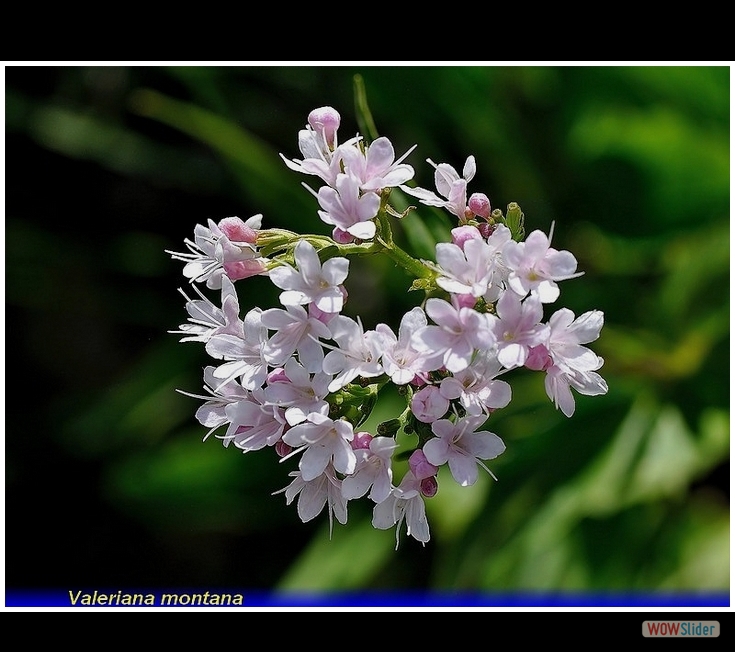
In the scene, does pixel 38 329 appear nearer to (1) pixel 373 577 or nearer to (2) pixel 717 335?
(1) pixel 373 577

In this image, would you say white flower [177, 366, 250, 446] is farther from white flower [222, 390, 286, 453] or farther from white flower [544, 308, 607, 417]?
white flower [544, 308, 607, 417]

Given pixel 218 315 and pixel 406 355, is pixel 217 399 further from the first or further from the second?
pixel 406 355

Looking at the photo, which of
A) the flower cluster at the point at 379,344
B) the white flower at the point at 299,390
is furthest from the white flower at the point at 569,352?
the white flower at the point at 299,390

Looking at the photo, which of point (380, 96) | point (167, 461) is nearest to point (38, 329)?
point (167, 461)

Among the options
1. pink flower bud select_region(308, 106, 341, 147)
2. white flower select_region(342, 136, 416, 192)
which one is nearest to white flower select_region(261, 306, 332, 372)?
white flower select_region(342, 136, 416, 192)
